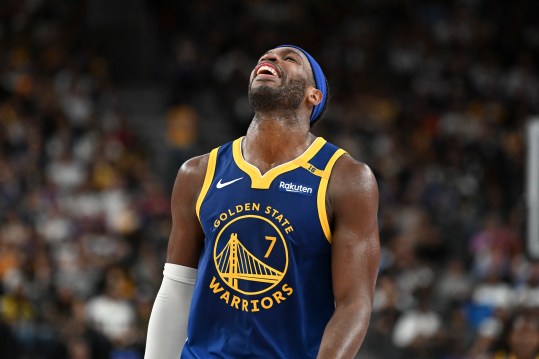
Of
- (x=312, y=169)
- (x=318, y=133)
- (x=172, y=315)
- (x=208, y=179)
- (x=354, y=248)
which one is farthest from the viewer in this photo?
(x=318, y=133)

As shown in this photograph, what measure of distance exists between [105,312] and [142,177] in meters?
3.45

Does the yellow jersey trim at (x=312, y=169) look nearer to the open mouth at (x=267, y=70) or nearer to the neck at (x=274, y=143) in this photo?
the neck at (x=274, y=143)

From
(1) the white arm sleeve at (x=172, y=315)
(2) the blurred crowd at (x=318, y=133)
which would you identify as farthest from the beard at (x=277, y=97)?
(2) the blurred crowd at (x=318, y=133)

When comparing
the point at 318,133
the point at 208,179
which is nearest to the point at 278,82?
the point at 208,179

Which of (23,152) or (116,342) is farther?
(23,152)

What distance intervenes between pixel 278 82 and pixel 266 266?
72 cm

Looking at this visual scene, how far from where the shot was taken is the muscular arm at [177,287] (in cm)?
423

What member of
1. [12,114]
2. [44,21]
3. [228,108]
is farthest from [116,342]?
[44,21]

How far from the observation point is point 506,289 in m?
13.0

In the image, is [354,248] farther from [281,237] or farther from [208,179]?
[208,179]

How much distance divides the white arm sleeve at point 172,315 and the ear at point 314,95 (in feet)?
2.74

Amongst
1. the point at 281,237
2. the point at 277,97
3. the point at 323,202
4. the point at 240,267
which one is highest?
the point at 277,97

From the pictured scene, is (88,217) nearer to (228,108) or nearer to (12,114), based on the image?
(12,114)

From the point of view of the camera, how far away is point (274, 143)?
413 centimetres
